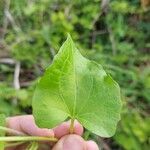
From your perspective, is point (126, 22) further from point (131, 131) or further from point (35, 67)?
point (131, 131)

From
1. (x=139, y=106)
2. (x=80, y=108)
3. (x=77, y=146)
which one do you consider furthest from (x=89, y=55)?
(x=80, y=108)

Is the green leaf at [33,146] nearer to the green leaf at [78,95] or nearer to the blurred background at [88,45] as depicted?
the green leaf at [78,95]

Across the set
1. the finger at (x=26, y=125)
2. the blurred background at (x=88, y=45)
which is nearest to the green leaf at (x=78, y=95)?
the finger at (x=26, y=125)

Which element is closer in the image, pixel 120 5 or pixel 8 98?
pixel 8 98

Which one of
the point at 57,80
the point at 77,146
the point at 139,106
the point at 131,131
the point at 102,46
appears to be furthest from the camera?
the point at 102,46

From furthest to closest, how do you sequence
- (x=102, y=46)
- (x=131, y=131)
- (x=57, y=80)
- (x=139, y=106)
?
(x=102, y=46) → (x=139, y=106) → (x=131, y=131) → (x=57, y=80)

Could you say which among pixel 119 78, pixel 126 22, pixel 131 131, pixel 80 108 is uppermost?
pixel 80 108

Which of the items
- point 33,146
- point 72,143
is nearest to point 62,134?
point 72,143
